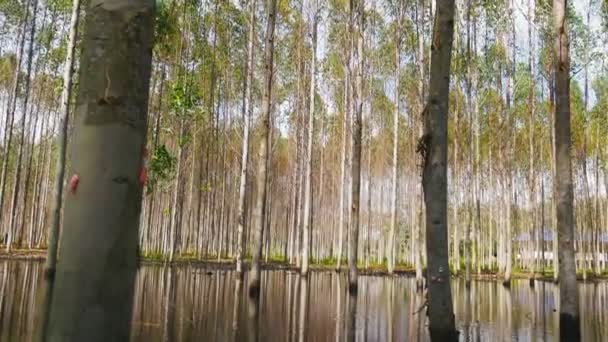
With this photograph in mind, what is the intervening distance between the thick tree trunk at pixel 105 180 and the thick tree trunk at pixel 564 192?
7832 mm

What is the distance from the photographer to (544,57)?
25312 mm

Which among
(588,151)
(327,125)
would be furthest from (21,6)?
(588,151)

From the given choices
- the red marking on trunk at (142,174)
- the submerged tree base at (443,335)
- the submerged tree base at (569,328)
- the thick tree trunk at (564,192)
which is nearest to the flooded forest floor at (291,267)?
the thick tree trunk at (564,192)

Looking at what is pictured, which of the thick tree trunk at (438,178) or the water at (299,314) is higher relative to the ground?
the thick tree trunk at (438,178)

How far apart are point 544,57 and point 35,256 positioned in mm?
Result: 26461

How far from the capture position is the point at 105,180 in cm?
113

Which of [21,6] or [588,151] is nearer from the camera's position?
[21,6]

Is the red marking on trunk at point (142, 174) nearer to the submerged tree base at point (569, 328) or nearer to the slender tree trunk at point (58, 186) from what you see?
the submerged tree base at point (569, 328)

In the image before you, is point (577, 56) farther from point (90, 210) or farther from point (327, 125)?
point (90, 210)

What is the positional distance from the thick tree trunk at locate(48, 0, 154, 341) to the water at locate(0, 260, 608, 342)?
566 centimetres

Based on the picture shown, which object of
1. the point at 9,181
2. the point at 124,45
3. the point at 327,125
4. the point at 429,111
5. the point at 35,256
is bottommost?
the point at 35,256

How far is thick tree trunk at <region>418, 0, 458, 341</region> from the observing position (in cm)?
540

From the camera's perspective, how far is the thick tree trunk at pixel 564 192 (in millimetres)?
7523

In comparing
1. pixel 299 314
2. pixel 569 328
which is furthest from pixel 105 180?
pixel 299 314
